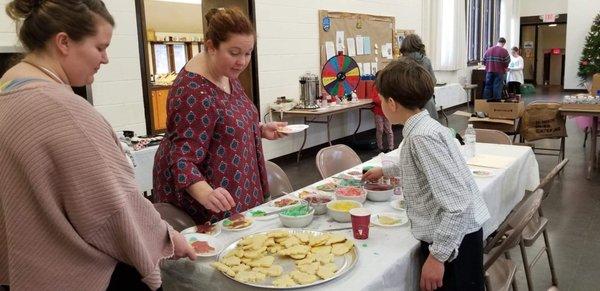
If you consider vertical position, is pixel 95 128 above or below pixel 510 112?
above

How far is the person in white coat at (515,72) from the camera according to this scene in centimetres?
1195

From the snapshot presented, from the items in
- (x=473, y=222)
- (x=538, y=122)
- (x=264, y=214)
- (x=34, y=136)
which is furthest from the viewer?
(x=538, y=122)

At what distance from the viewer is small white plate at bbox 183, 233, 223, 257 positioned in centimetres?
144

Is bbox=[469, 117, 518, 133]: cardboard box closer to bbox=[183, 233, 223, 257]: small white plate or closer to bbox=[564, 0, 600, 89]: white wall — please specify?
bbox=[183, 233, 223, 257]: small white plate

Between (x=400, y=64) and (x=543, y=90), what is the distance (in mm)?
14659

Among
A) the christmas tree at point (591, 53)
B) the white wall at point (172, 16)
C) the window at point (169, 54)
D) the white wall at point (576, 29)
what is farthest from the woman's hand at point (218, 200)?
the white wall at point (576, 29)

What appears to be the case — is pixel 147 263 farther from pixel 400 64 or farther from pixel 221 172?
pixel 400 64

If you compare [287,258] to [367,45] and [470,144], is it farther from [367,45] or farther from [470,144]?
[367,45]

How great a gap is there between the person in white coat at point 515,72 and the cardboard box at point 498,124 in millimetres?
7292

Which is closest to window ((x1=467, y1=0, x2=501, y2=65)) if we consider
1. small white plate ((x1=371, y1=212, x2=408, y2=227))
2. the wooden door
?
the wooden door

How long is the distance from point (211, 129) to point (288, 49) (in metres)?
4.22

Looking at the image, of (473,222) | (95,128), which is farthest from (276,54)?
(95,128)

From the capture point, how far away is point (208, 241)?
61.1 inches

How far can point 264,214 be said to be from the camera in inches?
72.0
